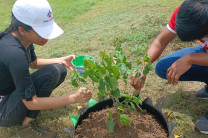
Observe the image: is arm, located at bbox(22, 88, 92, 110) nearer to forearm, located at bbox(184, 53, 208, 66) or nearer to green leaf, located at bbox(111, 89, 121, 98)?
green leaf, located at bbox(111, 89, 121, 98)

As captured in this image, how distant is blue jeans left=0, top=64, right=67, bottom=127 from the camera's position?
1.84 m

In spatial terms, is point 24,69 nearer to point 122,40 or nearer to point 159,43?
point 159,43

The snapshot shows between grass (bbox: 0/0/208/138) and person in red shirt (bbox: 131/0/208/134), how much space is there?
0.41 feet

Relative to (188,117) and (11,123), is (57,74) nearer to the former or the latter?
(11,123)

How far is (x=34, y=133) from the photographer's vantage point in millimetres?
2018

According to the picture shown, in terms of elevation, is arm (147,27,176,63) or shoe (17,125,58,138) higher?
arm (147,27,176,63)

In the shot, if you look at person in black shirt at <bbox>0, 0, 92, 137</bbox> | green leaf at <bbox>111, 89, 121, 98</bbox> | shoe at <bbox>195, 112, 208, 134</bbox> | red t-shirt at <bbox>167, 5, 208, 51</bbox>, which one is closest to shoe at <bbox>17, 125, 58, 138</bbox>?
person in black shirt at <bbox>0, 0, 92, 137</bbox>

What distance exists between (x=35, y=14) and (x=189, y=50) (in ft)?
4.81

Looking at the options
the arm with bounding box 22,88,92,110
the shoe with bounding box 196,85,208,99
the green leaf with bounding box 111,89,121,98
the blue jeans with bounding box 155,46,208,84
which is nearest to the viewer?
the green leaf with bounding box 111,89,121,98

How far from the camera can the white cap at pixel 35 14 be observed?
1551 mm

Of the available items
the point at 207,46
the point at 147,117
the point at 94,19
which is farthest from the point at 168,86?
the point at 94,19

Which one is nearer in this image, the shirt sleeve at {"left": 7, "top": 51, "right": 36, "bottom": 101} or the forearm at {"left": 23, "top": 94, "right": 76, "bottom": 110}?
the shirt sleeve at {"left": 7, "top": 51, "right": 36, "bottom": 101}

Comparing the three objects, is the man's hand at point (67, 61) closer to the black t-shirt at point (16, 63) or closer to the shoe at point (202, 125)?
the black t-shirt at point (16, 63)

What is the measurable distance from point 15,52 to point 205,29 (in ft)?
4.37
